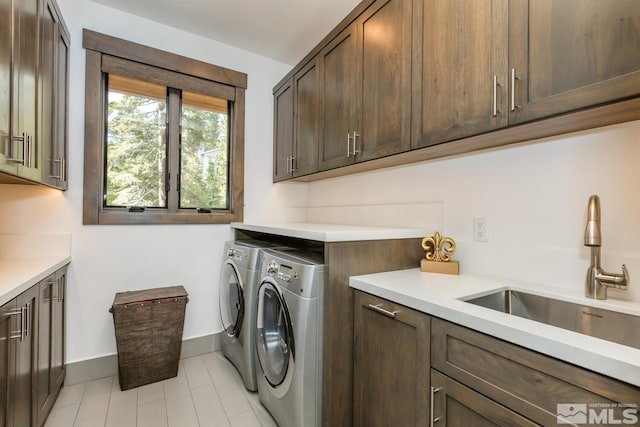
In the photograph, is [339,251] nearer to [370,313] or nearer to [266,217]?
[370,313]

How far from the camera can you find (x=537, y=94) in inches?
39.8

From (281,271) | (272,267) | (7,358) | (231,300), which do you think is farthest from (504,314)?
(231,300)

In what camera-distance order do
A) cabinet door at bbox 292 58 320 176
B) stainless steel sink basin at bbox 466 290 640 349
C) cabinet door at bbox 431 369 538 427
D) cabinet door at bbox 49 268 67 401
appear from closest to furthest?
1. cabinet door at bbox 431 369 538 427
2. stainless steel sink basin at bbox 466 290 640 349
3. cabinet door at bbox 49 268 67 401
4. cabinet door at bbox 292 58 320 176

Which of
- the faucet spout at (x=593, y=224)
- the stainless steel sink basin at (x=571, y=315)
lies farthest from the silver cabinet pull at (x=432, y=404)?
the faucet spout at (x=593, y=224)

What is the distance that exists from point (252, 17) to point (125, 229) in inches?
74.4

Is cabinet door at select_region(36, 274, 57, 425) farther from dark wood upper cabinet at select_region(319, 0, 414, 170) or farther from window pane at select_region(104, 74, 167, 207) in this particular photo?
dark wood upper cabinet at select_region(319, 0, 414, 170)

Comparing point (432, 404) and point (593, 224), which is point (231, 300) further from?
point (593, 224)

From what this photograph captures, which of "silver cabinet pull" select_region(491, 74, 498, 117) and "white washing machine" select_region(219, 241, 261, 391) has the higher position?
"silver cabinet pull" select_region(491, 74, 498, 117)

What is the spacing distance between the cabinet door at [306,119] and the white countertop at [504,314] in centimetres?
116

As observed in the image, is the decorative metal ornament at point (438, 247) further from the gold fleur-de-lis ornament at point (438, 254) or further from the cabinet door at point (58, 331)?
the cabinet door at point (58, 331)

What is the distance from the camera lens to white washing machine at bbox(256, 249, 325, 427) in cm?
136

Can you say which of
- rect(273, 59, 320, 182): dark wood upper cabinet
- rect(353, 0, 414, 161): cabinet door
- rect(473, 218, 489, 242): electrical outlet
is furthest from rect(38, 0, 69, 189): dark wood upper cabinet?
rect(473, 218, 489, 242): electrical outlet

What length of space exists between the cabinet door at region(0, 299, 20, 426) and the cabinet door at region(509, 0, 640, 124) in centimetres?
196

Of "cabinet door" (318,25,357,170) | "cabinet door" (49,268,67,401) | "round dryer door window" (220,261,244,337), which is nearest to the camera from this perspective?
"cabinet door" (49,268,67,401)
